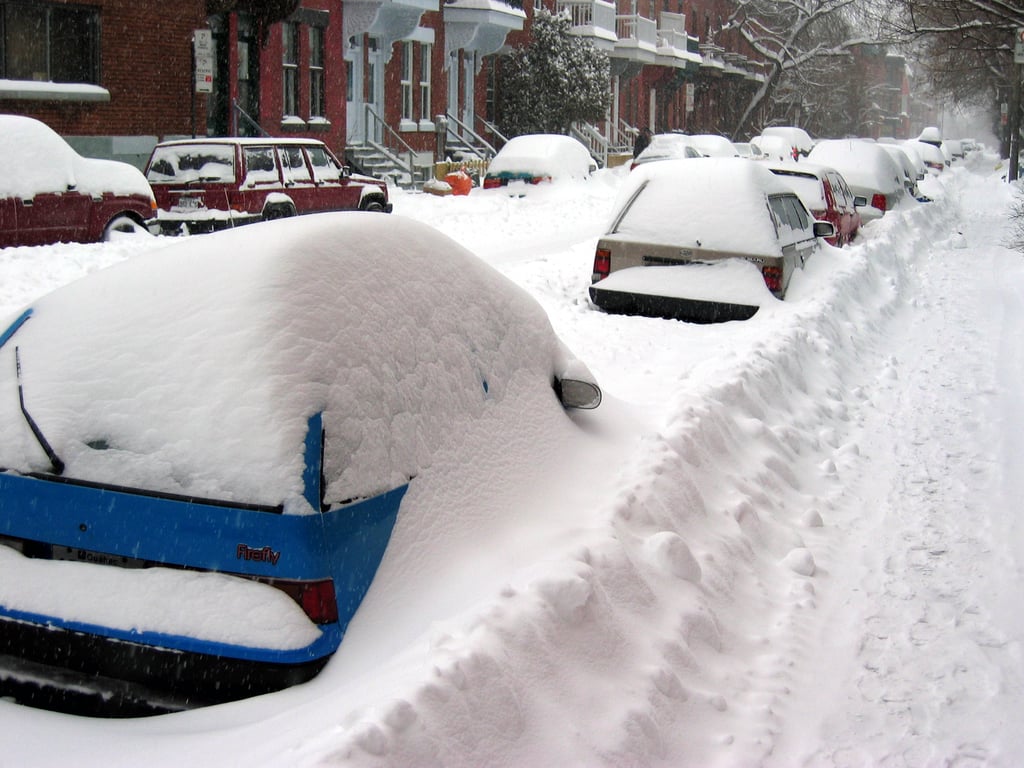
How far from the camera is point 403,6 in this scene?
28641 millimetres

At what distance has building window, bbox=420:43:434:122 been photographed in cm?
3269

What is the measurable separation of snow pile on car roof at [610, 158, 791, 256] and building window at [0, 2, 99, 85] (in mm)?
14016

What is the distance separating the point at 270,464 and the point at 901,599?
3.29m

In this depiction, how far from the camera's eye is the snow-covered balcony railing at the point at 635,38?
147ft

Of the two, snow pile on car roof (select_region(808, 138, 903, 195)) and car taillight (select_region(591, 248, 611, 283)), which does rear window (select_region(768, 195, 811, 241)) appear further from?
snow pile on car roof (select_region(808, 138, 903, 195))

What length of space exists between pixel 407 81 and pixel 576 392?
28.2 metres

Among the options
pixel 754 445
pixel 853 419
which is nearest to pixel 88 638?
pixel 754 445

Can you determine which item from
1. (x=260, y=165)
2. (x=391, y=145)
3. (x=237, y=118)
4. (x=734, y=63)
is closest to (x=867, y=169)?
(x=260, y=165)

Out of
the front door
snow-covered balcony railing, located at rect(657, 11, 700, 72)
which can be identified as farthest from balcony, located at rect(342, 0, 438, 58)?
snow-covered balcony railing, located at rect(657, 11, 700, 72)

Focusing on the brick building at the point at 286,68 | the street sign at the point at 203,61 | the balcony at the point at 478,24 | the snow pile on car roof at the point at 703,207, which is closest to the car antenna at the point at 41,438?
the snow pile on car roof at the point at 703,207

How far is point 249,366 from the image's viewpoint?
3426mm

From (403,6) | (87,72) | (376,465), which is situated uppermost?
(403,6)

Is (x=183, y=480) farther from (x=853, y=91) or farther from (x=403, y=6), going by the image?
(x=853, y=91)

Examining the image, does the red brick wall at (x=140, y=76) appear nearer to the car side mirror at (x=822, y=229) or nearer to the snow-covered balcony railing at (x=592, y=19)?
the car side mirror at (x=822, y=229)
